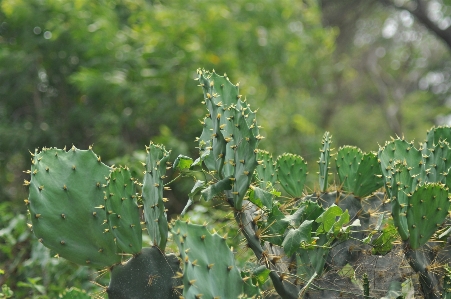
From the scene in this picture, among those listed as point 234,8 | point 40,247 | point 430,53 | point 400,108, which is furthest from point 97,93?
point 430,53

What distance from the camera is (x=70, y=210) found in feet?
5.06

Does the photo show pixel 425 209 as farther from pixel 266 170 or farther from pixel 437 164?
pixel 266 170

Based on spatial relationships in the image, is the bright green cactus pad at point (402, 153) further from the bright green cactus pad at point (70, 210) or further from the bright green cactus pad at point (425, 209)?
the bright green cactus pad at point (70, 210)

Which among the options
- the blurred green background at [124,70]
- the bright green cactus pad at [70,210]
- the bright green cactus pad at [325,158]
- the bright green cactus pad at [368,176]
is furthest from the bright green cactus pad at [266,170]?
the blurred green background at [124,70]

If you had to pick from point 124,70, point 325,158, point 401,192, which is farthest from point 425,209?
point 124,70

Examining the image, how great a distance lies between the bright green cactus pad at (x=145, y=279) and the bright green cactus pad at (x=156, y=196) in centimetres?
5

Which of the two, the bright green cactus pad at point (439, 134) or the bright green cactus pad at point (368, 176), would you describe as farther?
the bright green cactus pad at point (439, 134)

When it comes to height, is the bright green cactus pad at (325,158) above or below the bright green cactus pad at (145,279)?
above

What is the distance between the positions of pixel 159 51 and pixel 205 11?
0.81m

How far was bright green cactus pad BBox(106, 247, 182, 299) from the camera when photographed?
148cm

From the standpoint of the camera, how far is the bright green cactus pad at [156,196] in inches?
57.6

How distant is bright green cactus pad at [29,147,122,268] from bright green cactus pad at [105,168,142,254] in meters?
0.03

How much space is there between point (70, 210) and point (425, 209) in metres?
0.98

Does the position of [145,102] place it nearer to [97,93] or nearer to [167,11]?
[97,93]
